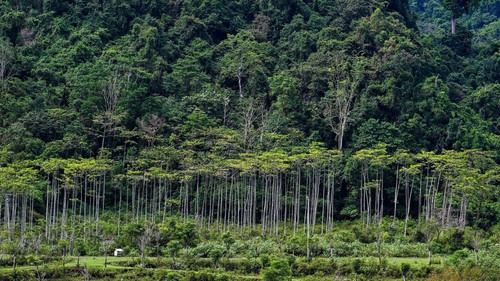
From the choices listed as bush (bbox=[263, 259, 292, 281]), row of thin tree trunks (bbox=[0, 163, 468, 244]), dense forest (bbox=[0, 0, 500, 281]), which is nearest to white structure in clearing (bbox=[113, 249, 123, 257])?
dense forest (bbox=[0, 0, 500, 281])

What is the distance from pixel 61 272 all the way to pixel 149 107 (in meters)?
25.6

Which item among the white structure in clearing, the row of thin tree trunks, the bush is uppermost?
the row of thin tree trunks

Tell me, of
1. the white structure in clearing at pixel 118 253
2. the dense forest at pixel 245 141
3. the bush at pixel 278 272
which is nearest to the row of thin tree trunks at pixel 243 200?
the dense forest at pixel 245 141

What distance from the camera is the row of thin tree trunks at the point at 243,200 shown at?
182 ft

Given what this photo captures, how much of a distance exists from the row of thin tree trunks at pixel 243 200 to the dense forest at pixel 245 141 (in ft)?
0.83

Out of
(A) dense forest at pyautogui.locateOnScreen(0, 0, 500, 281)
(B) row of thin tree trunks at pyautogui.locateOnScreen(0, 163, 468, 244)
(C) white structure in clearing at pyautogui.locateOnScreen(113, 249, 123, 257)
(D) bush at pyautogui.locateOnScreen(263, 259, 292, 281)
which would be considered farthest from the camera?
(B) row of thin tree trunks at pyautogui.locateOnScreen(0, 163, 468, 244)

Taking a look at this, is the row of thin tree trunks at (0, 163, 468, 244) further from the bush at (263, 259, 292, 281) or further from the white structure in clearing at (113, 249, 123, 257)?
the bush at (263, 259, 292, 281)

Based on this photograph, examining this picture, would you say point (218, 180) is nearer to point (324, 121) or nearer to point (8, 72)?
point (324, 121)

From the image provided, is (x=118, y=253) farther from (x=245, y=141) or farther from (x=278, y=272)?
(x=245, y=141)

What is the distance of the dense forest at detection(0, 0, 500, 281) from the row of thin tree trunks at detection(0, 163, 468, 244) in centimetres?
25

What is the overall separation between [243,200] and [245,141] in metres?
5.07

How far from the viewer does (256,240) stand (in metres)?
51.4

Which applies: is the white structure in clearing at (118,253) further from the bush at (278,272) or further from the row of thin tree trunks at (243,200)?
the bush at (278,272)

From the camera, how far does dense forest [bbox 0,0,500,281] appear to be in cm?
4834
